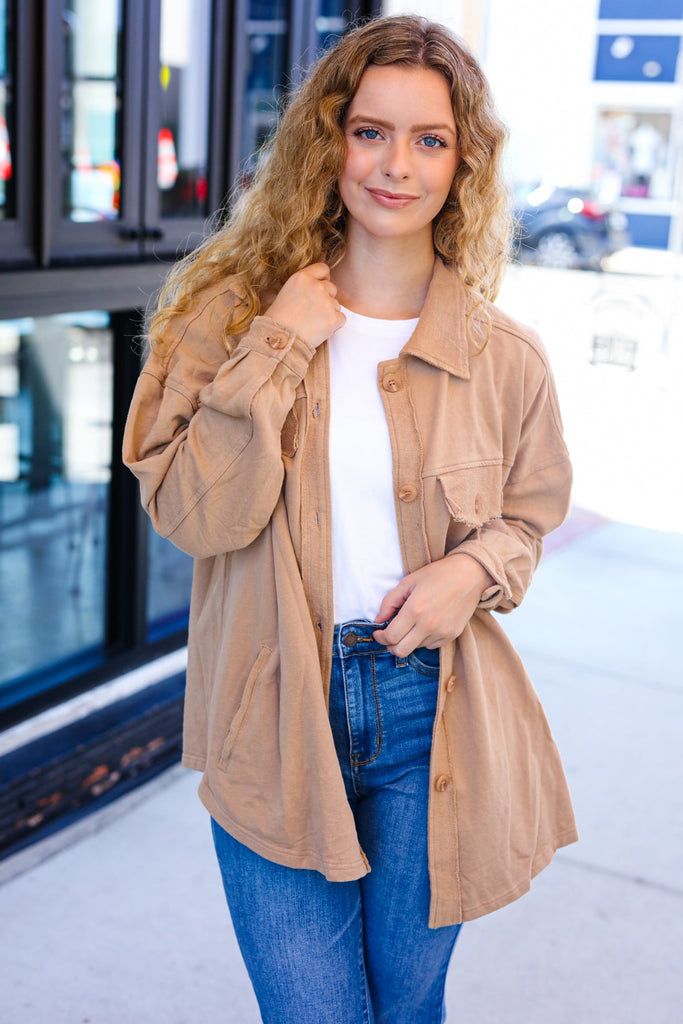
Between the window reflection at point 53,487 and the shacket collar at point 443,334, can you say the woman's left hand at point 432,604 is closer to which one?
the shacket collar at point 443,334

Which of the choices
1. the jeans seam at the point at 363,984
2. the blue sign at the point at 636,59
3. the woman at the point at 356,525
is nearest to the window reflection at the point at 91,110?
the woman at the point at 356,525

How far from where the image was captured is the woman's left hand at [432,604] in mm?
1495

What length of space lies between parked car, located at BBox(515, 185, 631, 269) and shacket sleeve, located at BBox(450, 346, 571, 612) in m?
16.1

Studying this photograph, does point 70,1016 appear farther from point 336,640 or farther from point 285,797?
point 336,640

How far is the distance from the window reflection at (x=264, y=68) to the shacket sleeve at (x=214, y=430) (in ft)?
7.65

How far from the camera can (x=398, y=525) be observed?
5.15ft

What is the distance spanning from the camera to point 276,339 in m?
1.50

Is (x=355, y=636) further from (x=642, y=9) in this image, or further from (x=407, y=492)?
(x=642, y=9)

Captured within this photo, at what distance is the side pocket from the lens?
1.56m

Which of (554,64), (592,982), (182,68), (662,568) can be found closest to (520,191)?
(554,64)

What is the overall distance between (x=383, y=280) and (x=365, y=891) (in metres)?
0.90

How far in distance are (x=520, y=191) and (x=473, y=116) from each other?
17.6 metres

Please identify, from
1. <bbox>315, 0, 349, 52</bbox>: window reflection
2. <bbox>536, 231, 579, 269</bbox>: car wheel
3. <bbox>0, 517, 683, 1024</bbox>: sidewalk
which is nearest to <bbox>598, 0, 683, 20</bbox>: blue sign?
<bbox>536, 231, 579, 269</bbox>: car wheel

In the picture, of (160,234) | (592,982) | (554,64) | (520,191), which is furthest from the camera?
(554,64)
